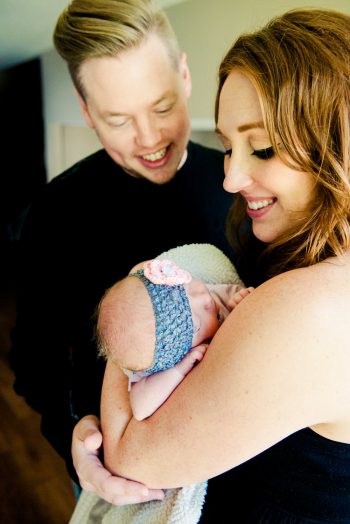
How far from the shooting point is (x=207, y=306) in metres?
0.97

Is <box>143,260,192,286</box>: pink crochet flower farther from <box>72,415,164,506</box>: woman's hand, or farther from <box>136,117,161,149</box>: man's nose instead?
<box>136,117,161,149</box>: man's nose

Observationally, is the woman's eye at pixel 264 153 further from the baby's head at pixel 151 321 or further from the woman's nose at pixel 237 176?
the baby's head at pixel 151 321

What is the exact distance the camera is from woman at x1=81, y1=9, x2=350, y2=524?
649 millimetres

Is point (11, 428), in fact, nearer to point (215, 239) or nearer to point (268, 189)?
point (215, 239)

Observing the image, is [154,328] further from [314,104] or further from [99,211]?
[99,211]

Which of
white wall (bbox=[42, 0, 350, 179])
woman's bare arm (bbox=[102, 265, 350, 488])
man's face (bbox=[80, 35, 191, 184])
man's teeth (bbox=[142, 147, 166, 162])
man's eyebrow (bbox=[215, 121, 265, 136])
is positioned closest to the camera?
woman's bare arm (bbox=[102, 265, 350, 488])

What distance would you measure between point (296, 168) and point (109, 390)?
1.92ft

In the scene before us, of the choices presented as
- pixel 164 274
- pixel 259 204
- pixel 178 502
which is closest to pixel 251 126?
pixel 259 204

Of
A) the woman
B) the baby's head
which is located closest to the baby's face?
the baby's head

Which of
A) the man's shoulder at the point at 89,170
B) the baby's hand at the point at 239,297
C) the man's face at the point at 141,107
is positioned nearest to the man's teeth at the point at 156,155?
the man's face at the point at 141,107

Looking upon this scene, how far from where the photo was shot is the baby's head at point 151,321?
0.88 m

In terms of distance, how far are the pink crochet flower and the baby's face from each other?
5 cm

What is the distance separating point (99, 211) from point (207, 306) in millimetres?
627

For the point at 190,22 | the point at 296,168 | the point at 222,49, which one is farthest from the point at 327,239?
the point at 190,22
